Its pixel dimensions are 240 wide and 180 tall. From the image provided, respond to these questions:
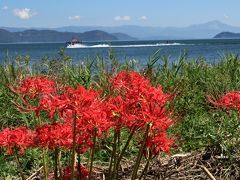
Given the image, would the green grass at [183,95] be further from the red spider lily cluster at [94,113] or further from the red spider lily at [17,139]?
the red spider lily at [17,139]

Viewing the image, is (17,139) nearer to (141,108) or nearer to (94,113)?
(94,113)

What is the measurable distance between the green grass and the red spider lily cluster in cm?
79

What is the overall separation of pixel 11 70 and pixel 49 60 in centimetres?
223

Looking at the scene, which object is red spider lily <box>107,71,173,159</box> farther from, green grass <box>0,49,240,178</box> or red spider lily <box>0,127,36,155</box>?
green grass <box>0,49,240,178</box>

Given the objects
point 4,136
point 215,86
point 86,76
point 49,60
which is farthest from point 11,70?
point 4,136

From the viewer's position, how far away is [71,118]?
2.59 m

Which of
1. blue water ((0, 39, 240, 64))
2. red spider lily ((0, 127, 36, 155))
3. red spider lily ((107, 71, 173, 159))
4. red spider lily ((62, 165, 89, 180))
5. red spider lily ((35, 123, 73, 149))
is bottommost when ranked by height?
blue water ((0, 39, 240, 64))

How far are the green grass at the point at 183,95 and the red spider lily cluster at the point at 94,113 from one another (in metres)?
0.79

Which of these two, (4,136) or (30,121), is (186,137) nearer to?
(30,121)

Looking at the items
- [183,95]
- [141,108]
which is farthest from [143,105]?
[183,95]

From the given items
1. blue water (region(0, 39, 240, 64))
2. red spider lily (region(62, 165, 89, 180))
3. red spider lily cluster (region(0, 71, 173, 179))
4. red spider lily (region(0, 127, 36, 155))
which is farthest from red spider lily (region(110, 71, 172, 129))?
blue water (region(0, 39, 240, 64))

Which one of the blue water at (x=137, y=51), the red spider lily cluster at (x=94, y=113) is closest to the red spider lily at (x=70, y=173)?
the red spider lily cluster at (x=94, y=113)

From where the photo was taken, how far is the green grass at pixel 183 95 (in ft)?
15.5

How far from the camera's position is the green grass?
15.5ft
